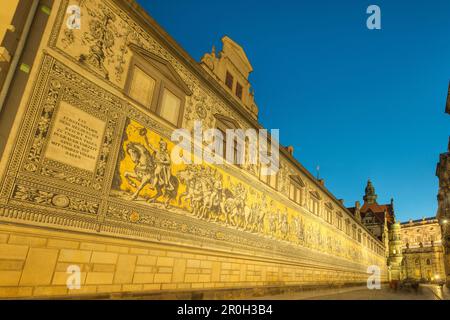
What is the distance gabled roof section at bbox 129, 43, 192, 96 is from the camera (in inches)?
283

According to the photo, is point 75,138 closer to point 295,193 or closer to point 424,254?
point 295,193

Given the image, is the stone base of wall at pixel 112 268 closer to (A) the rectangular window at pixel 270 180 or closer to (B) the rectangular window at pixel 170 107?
(B) the rectangular window at pixel 170 107

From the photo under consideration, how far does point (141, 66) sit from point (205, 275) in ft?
20.8

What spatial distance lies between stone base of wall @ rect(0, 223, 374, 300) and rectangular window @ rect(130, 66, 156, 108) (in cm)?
361

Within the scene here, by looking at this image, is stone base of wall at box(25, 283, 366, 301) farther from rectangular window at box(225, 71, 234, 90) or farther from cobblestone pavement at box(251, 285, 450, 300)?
rectangular window at box(225, 71, 234, 90)

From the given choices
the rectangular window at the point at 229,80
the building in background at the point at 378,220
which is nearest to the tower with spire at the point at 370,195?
the building in background at the point at 378,220

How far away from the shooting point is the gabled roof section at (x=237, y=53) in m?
13.0

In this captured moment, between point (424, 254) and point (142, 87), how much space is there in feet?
233

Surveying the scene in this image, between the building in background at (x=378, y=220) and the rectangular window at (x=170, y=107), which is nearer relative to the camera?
the rectangular window at (x=170, y=107)

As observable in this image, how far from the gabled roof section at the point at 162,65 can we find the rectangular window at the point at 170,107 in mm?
458

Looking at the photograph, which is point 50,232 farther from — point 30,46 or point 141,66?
point 141,66

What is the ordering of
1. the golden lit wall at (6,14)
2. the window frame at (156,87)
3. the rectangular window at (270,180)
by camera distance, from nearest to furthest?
the golden lit wall at (6,14) < the window frame at (156,87) < the rectangular window at (270,180)

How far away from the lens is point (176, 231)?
731cm

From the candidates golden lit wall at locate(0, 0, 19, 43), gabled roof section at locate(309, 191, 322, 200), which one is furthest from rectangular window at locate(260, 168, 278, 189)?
golden lit wall at locate(0, 0, 19, 43)
